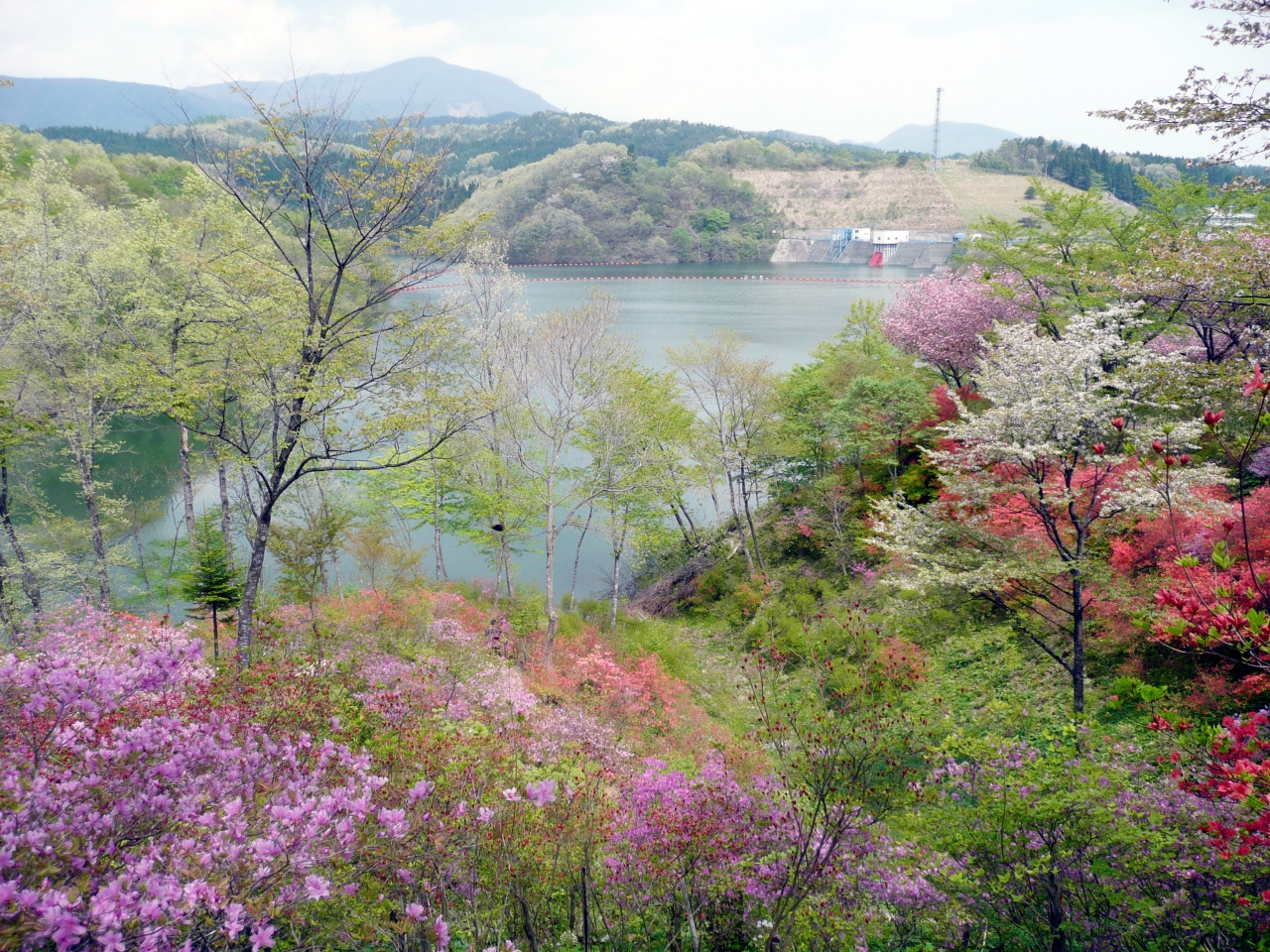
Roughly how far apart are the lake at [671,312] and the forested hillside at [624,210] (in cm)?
330

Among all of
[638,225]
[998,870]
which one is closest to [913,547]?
[998,870]

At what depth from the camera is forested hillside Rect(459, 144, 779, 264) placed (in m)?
79.2

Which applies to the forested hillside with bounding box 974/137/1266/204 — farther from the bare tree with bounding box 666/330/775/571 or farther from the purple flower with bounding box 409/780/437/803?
the purple flower with bounding box 409/780/437/803

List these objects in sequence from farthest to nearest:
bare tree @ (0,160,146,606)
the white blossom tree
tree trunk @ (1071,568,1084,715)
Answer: bare tree @ (0,160,146,606)
tree trunk @ (1071,568,1084,715)
the white blossom tree

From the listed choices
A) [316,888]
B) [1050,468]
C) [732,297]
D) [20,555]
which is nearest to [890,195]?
[732,297]

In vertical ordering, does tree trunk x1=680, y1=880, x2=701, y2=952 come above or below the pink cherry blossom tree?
below

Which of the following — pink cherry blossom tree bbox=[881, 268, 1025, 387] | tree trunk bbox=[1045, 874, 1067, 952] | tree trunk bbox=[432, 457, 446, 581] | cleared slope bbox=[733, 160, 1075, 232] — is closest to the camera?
tree trunk bbox=[1045, 874, 1067, 952]

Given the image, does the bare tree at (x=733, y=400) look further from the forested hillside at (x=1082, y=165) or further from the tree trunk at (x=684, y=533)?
the forested hillside at (x=1082, y=165)

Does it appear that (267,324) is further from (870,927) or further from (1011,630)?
(1011,630)

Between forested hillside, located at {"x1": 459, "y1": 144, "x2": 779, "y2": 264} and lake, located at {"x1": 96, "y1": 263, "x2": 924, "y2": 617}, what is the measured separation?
10.8ft

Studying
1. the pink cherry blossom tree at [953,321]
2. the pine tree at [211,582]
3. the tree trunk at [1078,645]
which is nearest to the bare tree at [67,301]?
the pine tree at [211,582]

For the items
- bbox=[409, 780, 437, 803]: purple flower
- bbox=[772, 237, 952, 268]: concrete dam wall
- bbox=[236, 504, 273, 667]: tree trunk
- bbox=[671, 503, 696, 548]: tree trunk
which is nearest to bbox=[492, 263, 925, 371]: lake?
bbox=[772, 237, 952, 268]: concrete dam wall

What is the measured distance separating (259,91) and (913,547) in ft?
37.7

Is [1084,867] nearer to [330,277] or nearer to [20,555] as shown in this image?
[330,277]
